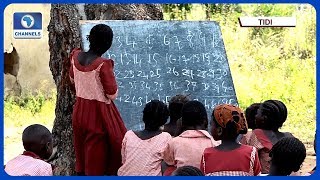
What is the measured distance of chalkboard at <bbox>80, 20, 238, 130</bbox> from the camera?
214 inches

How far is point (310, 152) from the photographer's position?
24.2 feet

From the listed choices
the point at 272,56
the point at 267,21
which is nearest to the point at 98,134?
the point at 267,21

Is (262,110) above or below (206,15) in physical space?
below

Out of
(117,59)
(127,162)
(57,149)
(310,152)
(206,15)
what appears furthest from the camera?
(206,15)

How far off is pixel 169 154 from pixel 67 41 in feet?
6.88

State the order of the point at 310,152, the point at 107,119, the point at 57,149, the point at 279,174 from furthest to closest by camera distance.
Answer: the point at 310,152, the point at 57,149, the point at 107,119, the point at 279,174

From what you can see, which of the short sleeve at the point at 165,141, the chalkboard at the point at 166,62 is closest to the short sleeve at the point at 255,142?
the short sleeve at the point at 165,141

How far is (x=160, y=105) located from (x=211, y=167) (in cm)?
62

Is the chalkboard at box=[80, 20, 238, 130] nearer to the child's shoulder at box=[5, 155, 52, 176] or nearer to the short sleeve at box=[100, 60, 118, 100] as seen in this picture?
the short sleeve at box=[100, 60, 118, 100]

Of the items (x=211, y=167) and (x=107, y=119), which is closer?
(x=211, y=167)

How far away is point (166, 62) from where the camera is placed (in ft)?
18.2

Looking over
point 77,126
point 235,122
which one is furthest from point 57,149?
point 235,122

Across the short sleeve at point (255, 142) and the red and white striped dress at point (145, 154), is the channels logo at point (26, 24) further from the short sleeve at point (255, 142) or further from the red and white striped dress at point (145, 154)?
the short sleeve at point (255, 142)

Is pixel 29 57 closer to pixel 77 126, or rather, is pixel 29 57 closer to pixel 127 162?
pixel 77 126
